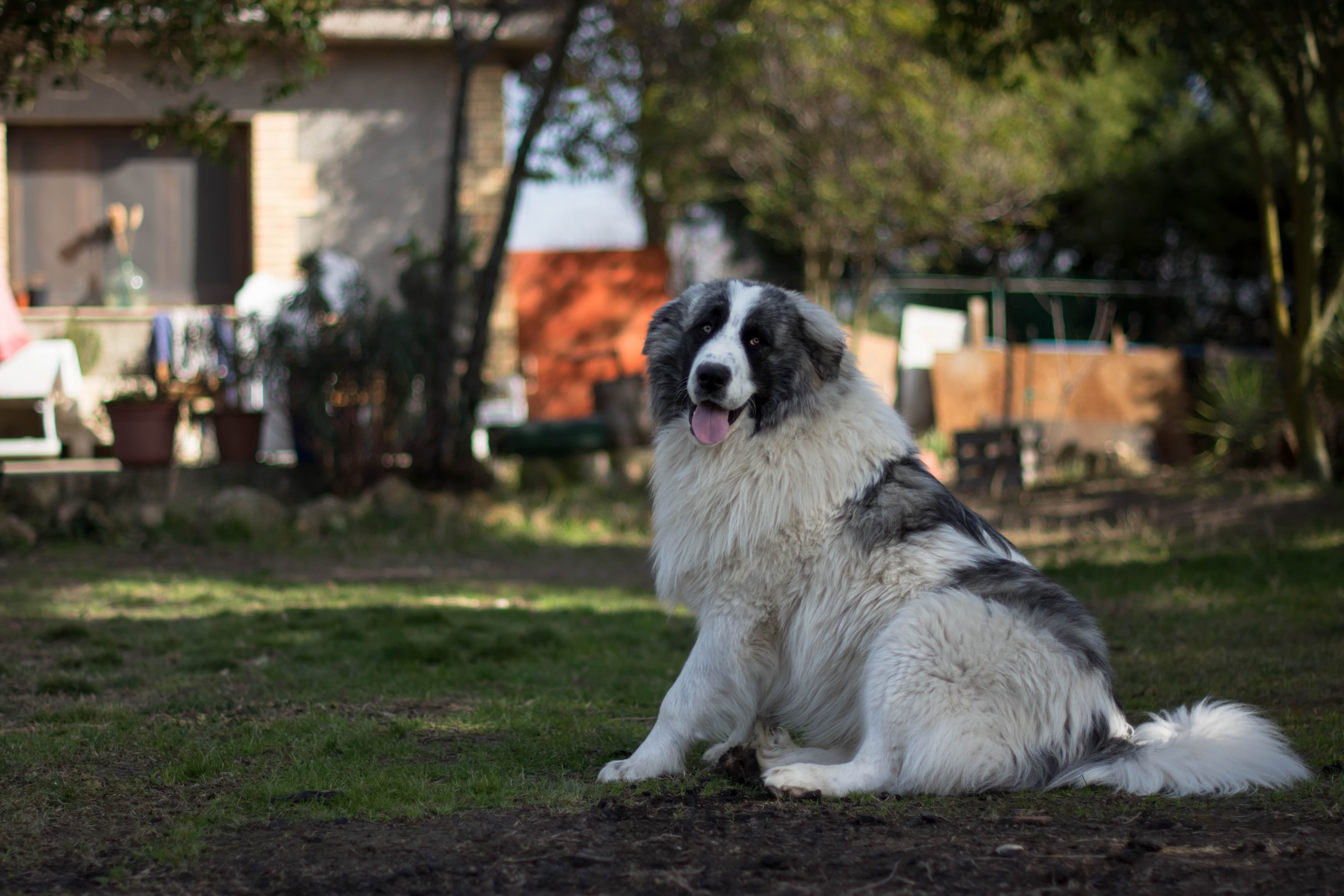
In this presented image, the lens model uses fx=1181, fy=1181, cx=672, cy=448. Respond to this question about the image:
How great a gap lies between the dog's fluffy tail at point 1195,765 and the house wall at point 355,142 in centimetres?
1070

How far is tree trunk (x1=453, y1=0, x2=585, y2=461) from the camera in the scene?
1079 cm

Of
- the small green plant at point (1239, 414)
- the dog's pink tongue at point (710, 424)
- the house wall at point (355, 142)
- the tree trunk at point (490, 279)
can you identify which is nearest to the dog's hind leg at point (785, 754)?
the dog's pink tongue at point (710, 424)

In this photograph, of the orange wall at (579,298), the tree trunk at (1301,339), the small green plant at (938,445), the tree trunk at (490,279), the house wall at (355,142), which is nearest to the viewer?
the tree trunk at (490,279)

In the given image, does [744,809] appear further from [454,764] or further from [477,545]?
[477,545]

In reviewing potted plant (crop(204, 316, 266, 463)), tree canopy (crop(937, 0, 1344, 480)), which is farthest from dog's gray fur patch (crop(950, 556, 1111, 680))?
potted plant (crop(204, 316, 266, 463))

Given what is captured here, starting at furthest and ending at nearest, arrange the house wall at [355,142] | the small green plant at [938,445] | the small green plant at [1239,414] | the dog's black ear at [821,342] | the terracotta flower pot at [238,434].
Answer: the small green plant at [938,445], the small green plant at [1239,414], the house wall at [355,142], the terracotta flower pot at [238,434], the dog's black ear at [821,342]

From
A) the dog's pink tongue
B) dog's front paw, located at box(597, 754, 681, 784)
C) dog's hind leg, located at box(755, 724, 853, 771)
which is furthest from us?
the dog's pink tongue

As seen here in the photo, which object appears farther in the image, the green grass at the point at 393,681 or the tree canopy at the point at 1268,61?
the tree canopy at the point at 1268,61

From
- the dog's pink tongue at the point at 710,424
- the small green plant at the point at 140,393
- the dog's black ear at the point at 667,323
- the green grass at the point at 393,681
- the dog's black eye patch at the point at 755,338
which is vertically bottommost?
the green grass at the point at 393,681

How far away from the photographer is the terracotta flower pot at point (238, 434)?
10281 millimetres

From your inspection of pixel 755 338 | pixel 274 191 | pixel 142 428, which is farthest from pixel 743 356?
pixel 274 191

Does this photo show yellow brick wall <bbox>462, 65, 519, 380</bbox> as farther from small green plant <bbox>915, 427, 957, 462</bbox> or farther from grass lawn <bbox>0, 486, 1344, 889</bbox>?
grass lawn <bbox>0, 486, 1344, 889</bbox>

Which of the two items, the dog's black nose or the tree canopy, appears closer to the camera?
the dog's black nose

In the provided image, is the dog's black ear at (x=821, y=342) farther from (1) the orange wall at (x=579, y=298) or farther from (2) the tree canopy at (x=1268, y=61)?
(1) the orange wall at (x=579, y=298)
